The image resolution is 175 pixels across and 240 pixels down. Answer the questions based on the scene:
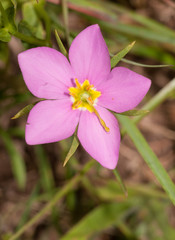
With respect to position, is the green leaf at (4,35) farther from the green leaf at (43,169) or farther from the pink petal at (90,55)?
the green leaf at (43,169)

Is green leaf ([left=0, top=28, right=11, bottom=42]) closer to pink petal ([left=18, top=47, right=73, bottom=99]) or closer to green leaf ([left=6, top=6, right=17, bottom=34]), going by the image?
green leaf ([left=6, top=6, right=17, bottom=34])

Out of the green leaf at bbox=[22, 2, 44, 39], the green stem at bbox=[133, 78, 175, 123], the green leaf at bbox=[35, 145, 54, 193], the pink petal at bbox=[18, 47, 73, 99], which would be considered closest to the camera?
the pink petal at bbox=[18, 47, 73, 99]

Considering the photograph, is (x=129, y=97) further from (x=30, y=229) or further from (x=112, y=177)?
(x=30, y=229)

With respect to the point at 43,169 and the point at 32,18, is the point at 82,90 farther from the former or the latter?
the point at 43,169

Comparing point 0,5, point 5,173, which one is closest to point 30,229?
point 5,173

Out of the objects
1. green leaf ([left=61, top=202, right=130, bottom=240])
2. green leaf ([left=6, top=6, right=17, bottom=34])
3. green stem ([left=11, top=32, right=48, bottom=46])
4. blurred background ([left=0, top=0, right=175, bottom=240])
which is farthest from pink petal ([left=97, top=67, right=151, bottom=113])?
green leaf ([left=61, top=202, right=130, bottom=240])

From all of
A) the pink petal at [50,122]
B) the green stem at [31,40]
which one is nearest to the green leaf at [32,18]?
the green stem at [31,40]
